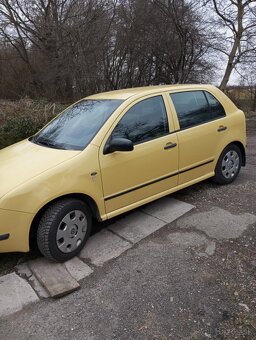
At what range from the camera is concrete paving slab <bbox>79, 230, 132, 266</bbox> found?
347 centimetres

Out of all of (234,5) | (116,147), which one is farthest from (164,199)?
(234,5)

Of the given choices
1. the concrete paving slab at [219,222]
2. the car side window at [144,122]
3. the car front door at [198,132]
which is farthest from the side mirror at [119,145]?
the concrete paving slab at [219,222]

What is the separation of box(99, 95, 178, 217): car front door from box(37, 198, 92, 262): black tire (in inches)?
15.5

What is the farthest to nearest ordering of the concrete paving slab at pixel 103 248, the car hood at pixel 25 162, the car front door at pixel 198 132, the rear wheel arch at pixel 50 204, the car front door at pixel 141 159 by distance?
the car front door at pixel 198 132
the car front door at pixel 141 159
the concrete paving slab at pixel 103 248
the rear wheel arch at pixel 50 204
the car hood at pixel 25 162

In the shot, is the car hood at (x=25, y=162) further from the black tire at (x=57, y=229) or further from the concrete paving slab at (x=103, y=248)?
the concrete paving slab at (x=103, y=248)

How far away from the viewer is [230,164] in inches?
203

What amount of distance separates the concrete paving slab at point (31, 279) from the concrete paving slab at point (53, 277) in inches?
1.2

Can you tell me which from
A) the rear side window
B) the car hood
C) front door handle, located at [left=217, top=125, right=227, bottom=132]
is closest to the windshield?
the car hood

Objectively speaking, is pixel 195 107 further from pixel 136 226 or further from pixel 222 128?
pixel 136 226

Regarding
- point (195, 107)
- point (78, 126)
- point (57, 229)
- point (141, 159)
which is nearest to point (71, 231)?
point (57, 229)

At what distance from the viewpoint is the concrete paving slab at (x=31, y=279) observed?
9.83 ft

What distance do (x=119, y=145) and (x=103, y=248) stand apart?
3.75ft

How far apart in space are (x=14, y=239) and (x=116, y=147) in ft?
4.43

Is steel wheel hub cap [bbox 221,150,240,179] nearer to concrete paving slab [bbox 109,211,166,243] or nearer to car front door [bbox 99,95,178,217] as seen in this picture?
car front door [bbox 99,95,178,217]
